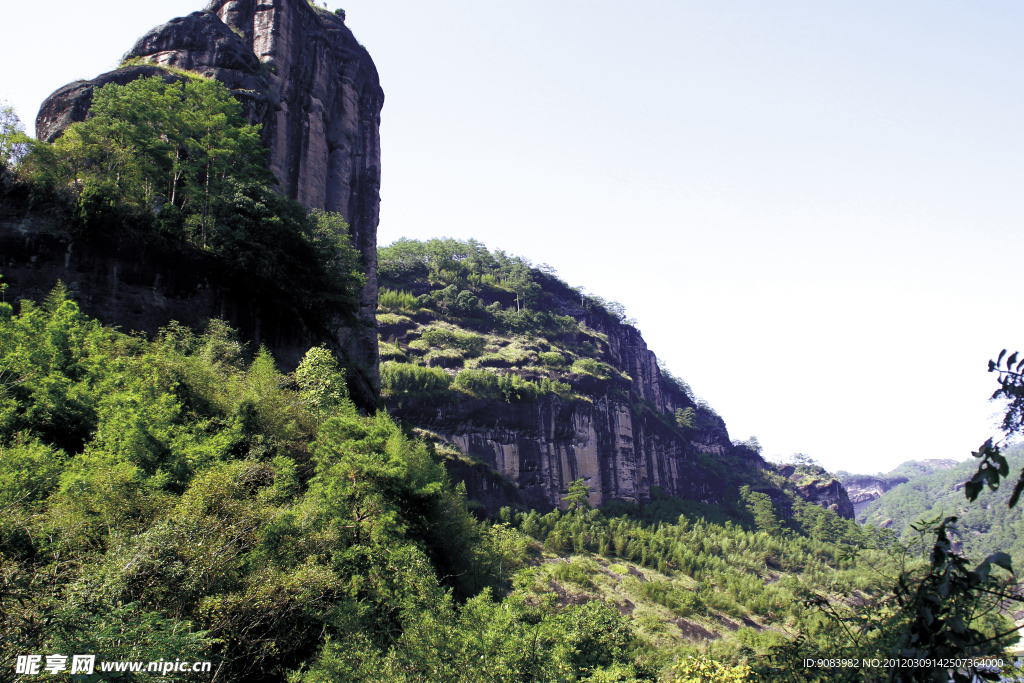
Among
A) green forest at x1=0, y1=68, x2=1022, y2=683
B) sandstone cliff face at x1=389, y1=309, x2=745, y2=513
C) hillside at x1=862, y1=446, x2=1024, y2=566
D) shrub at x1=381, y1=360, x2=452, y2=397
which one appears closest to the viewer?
green forest at x1=0, y1=68, x2=1022, y2=683

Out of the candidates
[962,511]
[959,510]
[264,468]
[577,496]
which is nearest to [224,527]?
[264,468]

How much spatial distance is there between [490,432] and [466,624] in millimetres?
38493

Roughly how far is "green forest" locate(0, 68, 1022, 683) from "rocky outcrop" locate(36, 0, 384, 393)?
134 inches

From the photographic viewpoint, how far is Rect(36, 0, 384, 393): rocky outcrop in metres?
25.7

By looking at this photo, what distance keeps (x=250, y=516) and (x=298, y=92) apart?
27.1 meters

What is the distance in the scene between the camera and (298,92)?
30.0 meters

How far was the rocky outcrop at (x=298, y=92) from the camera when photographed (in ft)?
84.2

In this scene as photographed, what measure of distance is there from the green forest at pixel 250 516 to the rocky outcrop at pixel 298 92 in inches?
134

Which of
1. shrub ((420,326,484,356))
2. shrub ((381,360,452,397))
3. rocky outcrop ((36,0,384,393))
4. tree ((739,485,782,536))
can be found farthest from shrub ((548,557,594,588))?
tree ((739,485,782,536))

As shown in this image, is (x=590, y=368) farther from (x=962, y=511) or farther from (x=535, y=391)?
(x=962, y=511)

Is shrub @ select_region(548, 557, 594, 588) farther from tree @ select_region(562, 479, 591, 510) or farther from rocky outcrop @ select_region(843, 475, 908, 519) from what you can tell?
rocky outcrop @ select_region(843, 475, 908, 519)

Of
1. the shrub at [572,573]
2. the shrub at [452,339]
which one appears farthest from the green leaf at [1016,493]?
the shrub at [452,339]

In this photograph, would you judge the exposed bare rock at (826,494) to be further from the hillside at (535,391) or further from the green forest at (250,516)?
the green forest at (250,516)

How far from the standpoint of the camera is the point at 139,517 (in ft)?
27.8
